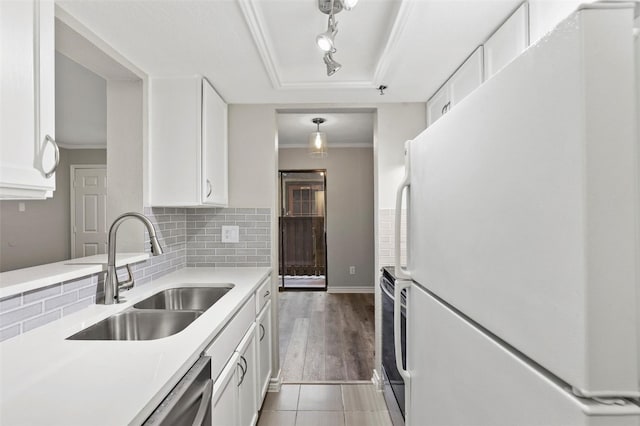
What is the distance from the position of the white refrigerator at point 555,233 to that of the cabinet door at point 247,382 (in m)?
1.21

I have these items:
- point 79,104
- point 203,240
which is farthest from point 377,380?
point 79,104

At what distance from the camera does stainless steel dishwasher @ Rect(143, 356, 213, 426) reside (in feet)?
2.79

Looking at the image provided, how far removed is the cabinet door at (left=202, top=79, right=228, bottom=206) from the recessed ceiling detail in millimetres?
431

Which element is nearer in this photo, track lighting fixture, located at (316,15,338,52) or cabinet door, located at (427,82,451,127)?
track lighting fixture, located at (316,15,338,52)

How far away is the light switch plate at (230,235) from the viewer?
277 cm

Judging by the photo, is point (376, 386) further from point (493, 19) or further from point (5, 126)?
point (5, 126)

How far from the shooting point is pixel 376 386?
2703 mm

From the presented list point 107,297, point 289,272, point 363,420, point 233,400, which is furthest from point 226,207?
point 289,272

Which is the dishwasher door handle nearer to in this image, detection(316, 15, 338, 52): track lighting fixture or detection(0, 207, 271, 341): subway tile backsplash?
detection(0, 207, 271, 341): subway tile backsplash

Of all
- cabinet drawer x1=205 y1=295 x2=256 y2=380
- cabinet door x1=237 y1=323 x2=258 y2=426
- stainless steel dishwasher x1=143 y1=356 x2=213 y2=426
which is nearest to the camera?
stainless steel dishwasher x1=143 y1=356 x2=213 y2=426

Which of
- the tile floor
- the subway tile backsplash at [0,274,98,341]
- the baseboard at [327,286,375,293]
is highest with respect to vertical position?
the subway tile backsplash at [0,274,98,341]

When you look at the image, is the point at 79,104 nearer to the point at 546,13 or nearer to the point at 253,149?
the point at 253,149

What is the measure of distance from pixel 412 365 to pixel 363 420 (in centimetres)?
132

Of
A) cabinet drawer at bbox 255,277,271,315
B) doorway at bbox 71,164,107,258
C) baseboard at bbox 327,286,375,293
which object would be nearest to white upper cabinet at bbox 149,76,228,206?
cabinet drawer at bbox 255,277,271,315
